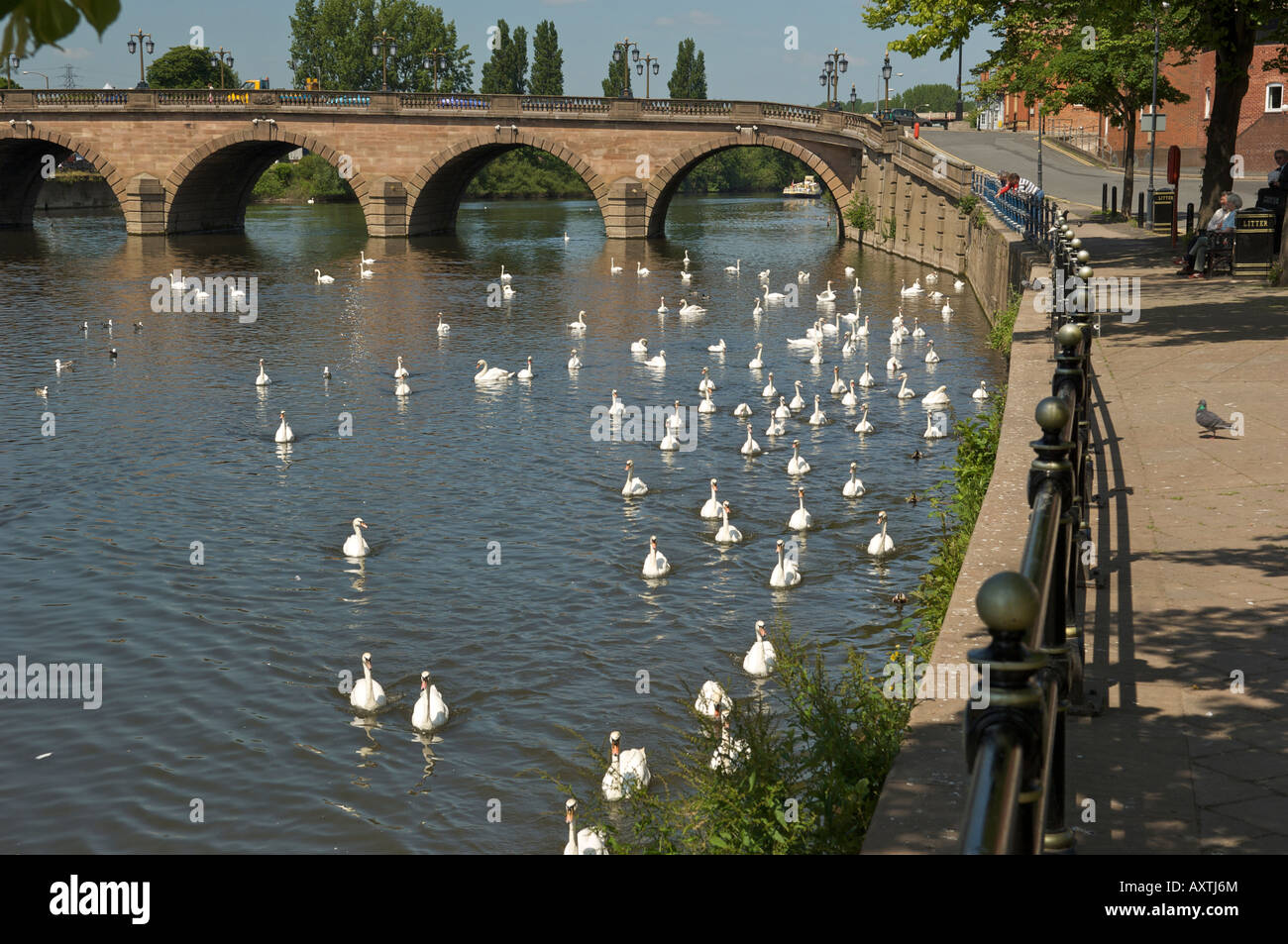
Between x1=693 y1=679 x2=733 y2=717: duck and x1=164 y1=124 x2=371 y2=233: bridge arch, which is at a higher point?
x1=164 y1=124 x2=371 y2=233: bridge arch

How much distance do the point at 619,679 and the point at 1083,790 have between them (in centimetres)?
722

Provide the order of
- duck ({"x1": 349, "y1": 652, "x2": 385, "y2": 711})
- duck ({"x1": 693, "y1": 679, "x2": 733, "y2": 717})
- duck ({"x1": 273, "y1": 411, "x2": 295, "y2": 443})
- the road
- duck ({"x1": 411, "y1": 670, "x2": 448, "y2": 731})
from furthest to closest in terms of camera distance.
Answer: the road, duck ({"x1": 273, "y1": 411, "x2": 295, "y2": 443}), duck ({"x1": 349, "y1": 652, "x2": 385, "y2": 711}), duck ({"x1": 411, "y1": 670, "x2": 448, "y2": 731}), duck ({"x1": 693, "y1": 679, "x2": 733, "y2": 717})

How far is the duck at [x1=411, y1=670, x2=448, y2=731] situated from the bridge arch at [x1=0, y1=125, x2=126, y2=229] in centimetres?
5702

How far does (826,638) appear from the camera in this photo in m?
12.6

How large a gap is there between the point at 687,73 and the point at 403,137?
217ft

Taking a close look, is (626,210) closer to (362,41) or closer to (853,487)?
(853,487)

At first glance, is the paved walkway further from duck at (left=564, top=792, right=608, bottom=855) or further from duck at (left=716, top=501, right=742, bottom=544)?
duck at (left=716, top=501, right=742, bottom=544)

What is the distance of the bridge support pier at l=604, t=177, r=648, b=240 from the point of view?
59.1 meters

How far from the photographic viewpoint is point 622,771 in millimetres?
9688

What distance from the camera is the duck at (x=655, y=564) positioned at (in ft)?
47.4

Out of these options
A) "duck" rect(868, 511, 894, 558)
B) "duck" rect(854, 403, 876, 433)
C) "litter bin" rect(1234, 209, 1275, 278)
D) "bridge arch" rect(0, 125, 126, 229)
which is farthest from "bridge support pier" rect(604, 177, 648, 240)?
"duck" rect(868, 511, 894, 558)

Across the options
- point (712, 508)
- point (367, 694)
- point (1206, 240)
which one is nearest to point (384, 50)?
point (1206, 240)
